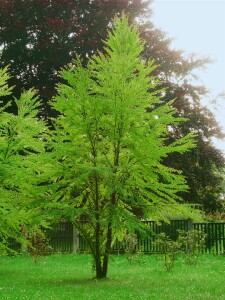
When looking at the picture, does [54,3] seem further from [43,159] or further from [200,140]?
[43,159]

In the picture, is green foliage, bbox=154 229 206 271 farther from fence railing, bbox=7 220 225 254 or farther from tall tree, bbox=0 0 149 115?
tall tree, bbox=0 0 149 115

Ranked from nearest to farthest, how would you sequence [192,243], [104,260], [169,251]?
[104,260], [169,251], [192,243]

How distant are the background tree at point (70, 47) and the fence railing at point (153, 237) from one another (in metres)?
3.93

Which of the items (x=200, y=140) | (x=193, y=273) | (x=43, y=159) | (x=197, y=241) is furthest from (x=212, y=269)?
(x=200, y=140)

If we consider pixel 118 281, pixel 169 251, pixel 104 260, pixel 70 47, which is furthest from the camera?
pixel 70 47

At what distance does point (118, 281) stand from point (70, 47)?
15.9 metres

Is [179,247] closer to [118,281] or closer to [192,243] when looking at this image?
[192,243]

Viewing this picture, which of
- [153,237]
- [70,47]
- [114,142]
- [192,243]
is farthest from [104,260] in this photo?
[70,47]

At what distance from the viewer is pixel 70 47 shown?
2578 centimetres

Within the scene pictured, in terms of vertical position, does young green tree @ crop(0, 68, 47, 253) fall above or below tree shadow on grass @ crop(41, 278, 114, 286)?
above

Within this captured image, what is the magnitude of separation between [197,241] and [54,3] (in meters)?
15.1

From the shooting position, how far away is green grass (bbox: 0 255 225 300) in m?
10.1

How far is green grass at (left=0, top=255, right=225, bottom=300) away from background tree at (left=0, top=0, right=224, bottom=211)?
8.97 meters

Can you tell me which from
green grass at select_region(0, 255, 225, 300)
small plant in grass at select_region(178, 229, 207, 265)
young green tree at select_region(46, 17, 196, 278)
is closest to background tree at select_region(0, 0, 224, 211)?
small plant in grass at select_region(178, 229, 207, 265)
